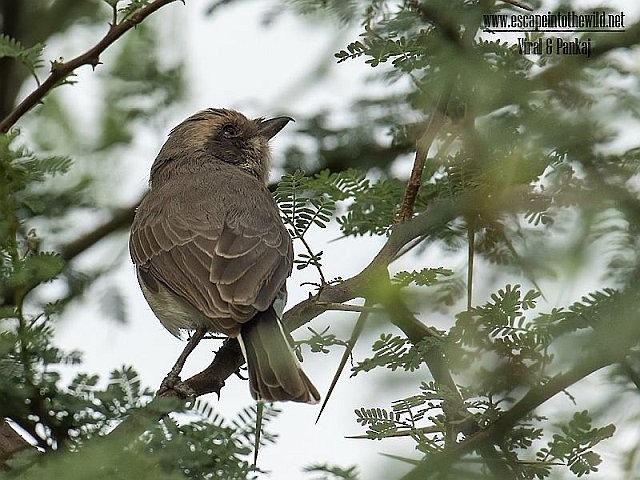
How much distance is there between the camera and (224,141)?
6.96m

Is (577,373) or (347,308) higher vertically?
(347,308)

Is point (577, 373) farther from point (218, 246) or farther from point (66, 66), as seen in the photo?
point (218, 246)

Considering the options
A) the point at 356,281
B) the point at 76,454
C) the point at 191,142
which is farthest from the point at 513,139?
the point at 191,142

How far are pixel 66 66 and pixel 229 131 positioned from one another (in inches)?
103

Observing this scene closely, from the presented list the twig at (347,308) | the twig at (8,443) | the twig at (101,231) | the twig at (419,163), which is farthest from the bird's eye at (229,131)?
the twig at (8,443)

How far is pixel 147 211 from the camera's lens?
6.09 m

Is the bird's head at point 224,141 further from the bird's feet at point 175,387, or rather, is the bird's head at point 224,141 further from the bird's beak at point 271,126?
the bird's feet at point 175,387

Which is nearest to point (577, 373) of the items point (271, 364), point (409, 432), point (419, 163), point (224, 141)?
point (409, 432)

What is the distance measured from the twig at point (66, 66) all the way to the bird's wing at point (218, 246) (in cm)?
118

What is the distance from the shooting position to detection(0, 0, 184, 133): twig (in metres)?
4.45

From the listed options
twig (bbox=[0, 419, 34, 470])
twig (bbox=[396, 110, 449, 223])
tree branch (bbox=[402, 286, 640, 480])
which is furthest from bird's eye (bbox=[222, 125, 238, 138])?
tree branch (bbox=[402, 286, 640, 480])

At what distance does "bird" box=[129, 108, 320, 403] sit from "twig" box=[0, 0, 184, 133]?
46.6 inches

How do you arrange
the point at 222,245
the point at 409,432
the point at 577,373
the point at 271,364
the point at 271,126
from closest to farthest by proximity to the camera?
the point at 577,373 < the point at 409,432 < the point at 271,364 < the point at 222,245 < the point at 271,126

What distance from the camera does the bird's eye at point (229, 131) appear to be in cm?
701
